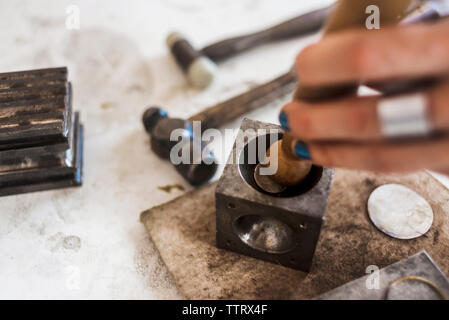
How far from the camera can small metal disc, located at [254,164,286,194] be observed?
2.66ft

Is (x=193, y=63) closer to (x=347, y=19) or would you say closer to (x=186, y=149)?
(x=186, y=149)

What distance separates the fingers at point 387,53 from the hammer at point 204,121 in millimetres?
472

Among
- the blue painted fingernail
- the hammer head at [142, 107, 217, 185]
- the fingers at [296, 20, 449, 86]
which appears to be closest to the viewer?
the fingers at [296, 20, 449, 86]

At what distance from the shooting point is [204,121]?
3.43 ft

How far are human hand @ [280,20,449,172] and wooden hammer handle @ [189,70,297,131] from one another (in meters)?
0.46

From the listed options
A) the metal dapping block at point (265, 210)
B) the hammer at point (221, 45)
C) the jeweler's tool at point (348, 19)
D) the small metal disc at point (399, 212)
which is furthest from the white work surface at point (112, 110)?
the jeweler's tool at point (348, 19)

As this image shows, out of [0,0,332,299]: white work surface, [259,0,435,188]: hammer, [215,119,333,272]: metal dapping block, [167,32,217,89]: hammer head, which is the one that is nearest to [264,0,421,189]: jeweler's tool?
[259,0,435,188]: hammer

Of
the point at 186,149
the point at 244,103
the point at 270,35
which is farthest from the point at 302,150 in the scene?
the point at 270,35

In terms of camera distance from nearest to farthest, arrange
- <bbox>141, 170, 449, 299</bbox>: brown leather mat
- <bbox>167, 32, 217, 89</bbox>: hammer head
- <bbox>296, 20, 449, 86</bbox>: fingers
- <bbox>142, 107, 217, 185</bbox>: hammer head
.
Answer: <bbox>296, 20, 449, 86</bbox>: fingers, <bbox>141, 170, 449, 299</bbox>: brown leather mat, <bbox>142, 107, 217, 185</bbox>: hammer head, <bbox>167, 32, 217, 89</bbox>: hammer head

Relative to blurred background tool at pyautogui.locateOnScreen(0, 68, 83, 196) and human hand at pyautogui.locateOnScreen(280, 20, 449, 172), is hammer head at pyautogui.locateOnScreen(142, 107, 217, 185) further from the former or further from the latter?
human hand at pyautogui.locateOnScreen(280, 20, 449, 172)

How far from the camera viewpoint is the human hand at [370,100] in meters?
0.48

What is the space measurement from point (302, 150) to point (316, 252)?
281mm
